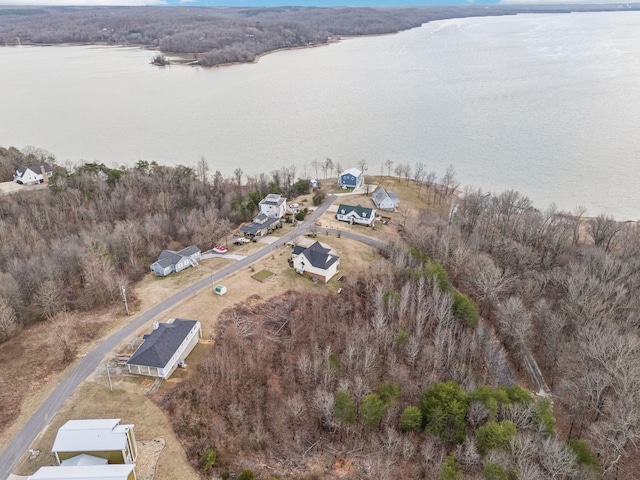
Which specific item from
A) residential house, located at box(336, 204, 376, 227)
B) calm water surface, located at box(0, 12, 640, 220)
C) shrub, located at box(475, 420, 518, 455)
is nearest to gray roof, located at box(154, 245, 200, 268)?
residential house, located at box(336, 204, 376, 227)

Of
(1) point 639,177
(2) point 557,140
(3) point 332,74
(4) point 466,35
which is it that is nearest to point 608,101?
(2) point 557,140

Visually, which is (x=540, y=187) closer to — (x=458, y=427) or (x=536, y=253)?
(x=536, y=253)

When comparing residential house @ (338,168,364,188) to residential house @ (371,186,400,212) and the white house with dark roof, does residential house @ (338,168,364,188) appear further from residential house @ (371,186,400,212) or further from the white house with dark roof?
the white house with dark roof

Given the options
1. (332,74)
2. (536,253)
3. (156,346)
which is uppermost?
(332,74)

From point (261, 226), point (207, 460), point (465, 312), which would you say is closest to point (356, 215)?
point (261, 226)

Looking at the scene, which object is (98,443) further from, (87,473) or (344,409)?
(344,409)
